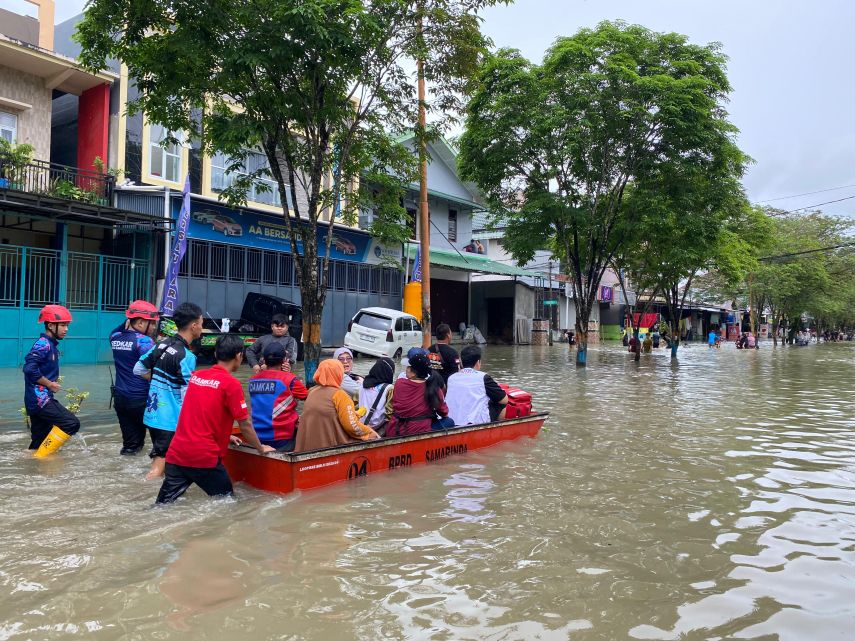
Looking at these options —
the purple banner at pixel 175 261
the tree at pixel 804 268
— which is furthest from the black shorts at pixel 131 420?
the tree at pixel 804 268

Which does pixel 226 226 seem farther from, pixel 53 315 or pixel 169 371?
pixel 169 371

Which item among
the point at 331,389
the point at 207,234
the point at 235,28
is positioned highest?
the point at 235,28

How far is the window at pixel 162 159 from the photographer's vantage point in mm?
19594

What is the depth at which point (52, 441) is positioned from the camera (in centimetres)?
730

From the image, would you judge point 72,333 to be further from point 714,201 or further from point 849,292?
point 849,292

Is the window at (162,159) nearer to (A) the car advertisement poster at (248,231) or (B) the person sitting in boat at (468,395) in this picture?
(A) the car advertisement poster at (248,231)

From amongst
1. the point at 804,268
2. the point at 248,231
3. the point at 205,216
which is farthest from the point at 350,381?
the point at 804,268

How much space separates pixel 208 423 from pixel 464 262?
28.0 meters

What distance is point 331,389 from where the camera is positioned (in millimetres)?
6383

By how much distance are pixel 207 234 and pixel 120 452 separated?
552 inches

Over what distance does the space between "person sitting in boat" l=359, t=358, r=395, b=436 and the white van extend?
1367 cm

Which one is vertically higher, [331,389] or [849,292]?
[849,292]

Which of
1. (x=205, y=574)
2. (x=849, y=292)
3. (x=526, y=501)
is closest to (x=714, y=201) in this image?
(x=526, y=501)

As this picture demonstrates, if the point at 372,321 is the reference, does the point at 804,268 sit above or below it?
above
